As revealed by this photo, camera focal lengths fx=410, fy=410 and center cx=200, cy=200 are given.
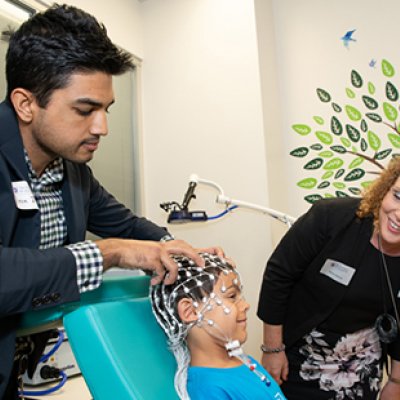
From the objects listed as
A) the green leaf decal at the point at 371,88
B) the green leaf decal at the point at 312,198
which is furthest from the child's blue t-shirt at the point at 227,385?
the green leaf decal at the point at 371,88

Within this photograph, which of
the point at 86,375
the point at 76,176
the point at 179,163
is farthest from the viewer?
the point at 179,163

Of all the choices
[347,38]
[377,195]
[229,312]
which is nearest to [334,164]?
[347,38]

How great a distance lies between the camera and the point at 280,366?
→ 5.01ft

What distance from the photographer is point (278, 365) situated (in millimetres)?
1523

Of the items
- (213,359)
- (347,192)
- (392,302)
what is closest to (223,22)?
(347,192)

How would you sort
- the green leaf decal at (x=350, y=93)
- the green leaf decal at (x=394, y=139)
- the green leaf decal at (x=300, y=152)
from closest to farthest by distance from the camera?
1. the green leaf decal at (x=394, y=139)
2. the green leaf decal at (x=350, y=93)
3. the green leaf decal at (x=300, y=152)

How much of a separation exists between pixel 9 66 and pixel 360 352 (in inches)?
58.3

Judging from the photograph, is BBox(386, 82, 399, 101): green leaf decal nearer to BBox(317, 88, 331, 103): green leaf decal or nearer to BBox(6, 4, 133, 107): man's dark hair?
BBox(317, 88, 331, 103): green leaf decal

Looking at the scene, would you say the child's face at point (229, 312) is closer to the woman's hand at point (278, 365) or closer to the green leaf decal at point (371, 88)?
the woman's hand at point (278, 365)

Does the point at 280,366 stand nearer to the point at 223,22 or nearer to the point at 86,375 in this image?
the point at 86,375

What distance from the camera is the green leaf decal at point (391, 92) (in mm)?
2477

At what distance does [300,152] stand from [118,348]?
212 centimetres

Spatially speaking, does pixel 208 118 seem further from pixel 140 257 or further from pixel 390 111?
pixel 140 257

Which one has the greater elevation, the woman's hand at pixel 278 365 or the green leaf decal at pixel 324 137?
the green leaf decal at pixel 324 137
